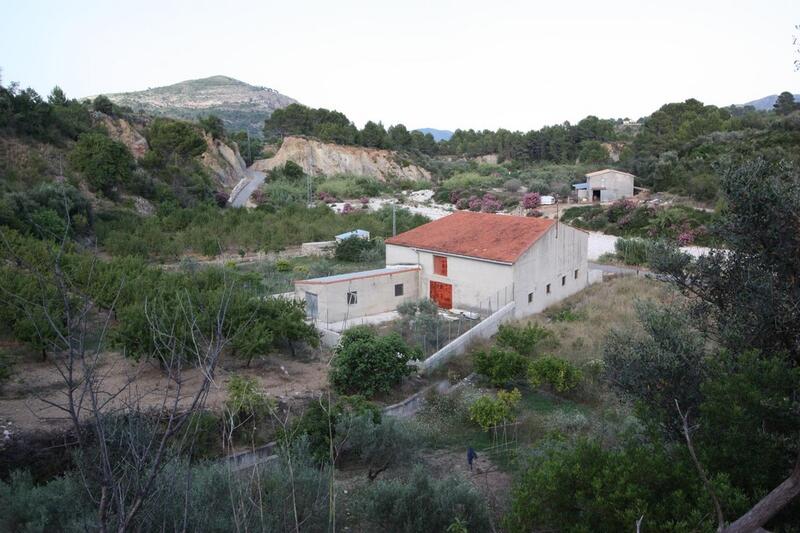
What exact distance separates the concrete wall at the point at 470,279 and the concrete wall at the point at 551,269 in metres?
0.45

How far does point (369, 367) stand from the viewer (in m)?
14.0

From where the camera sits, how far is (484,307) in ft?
68.1

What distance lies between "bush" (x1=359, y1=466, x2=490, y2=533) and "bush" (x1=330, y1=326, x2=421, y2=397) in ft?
20.4

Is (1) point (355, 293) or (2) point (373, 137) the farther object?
(2) point (373, 137)

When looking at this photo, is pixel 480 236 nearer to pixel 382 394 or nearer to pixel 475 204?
pixel 382 394

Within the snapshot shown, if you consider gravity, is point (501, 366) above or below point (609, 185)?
below

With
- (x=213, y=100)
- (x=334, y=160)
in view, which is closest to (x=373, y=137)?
(x=334, y=160)

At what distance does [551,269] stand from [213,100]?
169451 millimetres

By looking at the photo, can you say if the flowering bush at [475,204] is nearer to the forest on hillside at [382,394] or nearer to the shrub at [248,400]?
the forest on hillside at [382,394]

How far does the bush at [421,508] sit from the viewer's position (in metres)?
7.34

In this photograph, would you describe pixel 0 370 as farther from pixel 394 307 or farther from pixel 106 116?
pixel 106 116

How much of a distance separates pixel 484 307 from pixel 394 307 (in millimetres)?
A: 3159

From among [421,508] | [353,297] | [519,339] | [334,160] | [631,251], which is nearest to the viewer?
[421,508]

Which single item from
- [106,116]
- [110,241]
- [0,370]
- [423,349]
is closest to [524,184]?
[106,116]
